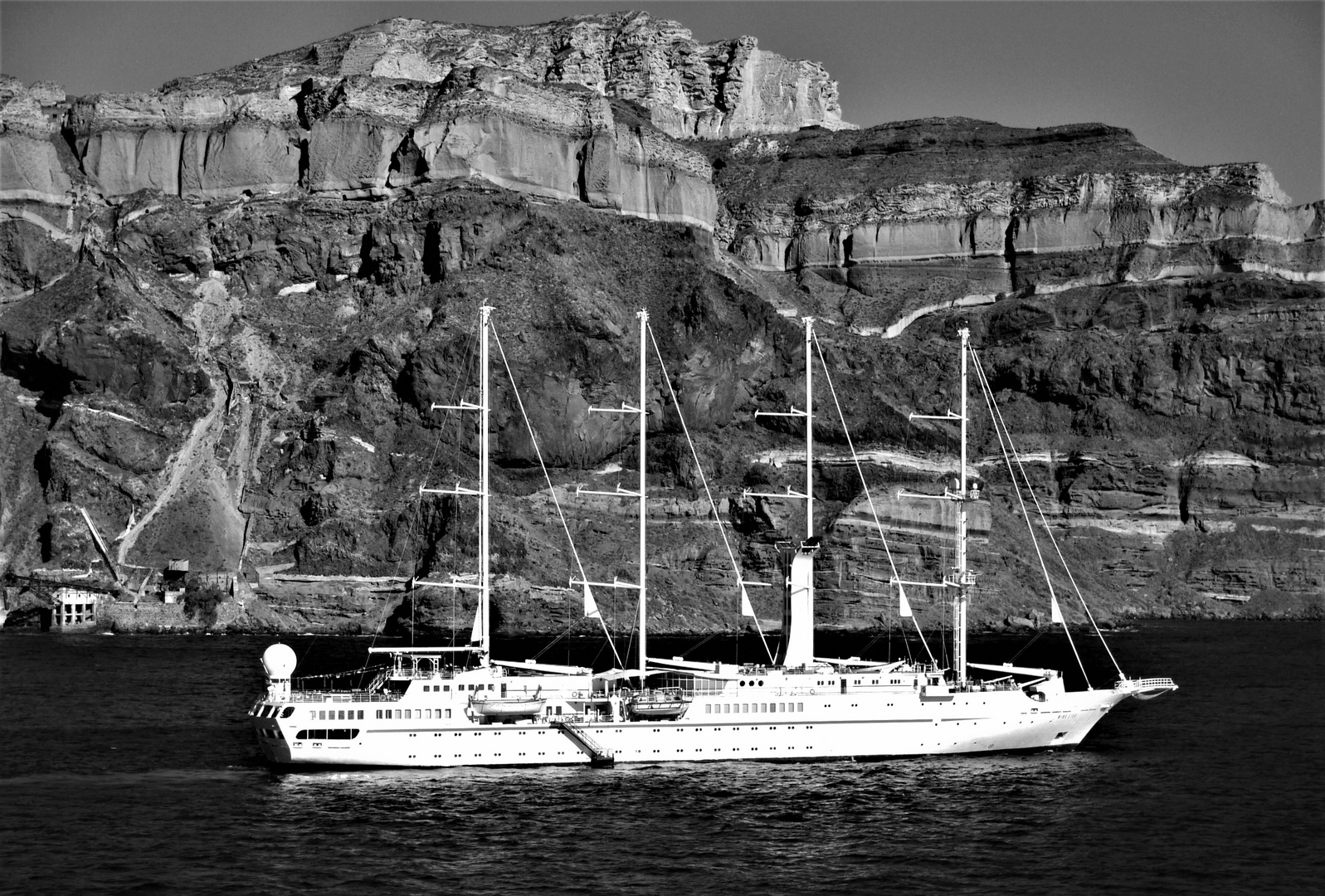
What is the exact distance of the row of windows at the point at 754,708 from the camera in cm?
9550

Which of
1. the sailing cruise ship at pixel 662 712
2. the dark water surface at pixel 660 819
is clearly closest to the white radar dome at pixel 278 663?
the sailing cruise ship at pixel 662 712

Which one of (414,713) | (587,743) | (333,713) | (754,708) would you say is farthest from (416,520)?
(754,708)

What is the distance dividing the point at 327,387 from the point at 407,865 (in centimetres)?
11999

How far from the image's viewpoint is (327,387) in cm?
19025

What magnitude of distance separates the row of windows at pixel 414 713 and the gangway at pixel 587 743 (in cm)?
525

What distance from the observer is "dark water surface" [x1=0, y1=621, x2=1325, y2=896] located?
73000 mm

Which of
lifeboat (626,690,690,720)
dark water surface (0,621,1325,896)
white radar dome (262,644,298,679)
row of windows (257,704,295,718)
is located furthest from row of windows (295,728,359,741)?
lifeboat (626,690,690,720)

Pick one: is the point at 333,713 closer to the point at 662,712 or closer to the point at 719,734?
the point at 662,712

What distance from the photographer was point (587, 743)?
310 ft

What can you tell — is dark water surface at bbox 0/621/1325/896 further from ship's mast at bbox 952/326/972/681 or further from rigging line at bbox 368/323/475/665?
rigging line at bbox 368/323/475/665

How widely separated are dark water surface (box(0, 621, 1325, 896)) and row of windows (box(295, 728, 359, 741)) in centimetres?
176

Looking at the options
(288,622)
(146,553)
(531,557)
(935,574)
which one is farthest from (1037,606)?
(146,553)

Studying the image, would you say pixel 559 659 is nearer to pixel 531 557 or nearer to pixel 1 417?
pixel 531 557

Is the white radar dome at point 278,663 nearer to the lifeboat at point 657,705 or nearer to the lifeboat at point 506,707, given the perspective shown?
the lifeboat at point 506,707
